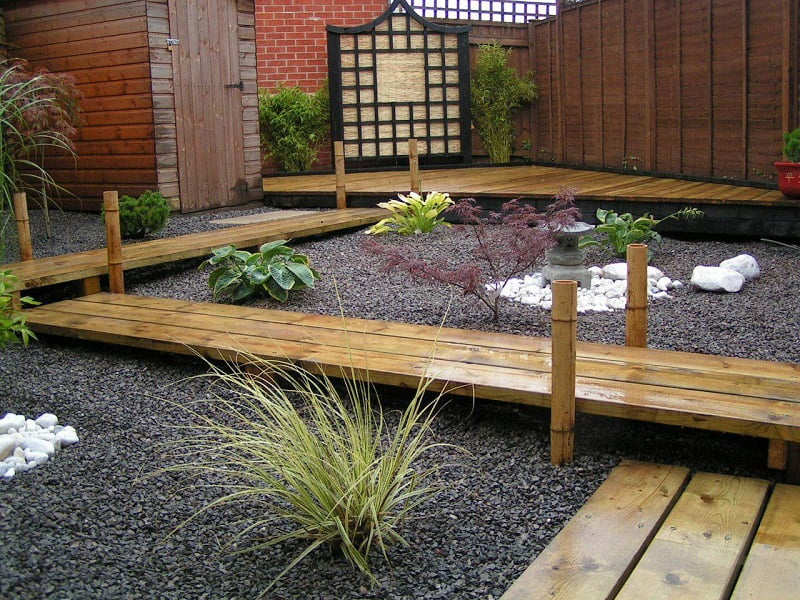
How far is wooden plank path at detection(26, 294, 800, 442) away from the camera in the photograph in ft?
9.45

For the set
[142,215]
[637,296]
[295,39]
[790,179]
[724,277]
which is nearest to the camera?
[637,296]

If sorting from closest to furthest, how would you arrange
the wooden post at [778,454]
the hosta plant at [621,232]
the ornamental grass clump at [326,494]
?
the ornamental grass clump at [326,494]
the wooden post at [778,454]
the hosta plant at [621,232]

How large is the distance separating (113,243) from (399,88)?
21.8ft

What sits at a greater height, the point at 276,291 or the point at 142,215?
the point at 142,215

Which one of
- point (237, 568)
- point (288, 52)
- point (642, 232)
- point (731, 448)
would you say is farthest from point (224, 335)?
point (288, 52)

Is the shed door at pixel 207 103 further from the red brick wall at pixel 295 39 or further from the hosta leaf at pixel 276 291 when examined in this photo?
the hosta leaf at pixel 276 291

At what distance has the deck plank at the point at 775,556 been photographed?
2109 mm

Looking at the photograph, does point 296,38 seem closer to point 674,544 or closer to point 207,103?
point 207,103

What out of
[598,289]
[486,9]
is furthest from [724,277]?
[486,9]

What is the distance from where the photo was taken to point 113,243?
531cm

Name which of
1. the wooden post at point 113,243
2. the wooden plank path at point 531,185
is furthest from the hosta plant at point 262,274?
the wooden plank path at point 531,185

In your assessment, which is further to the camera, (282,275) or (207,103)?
(207,103)

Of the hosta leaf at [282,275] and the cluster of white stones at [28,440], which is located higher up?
the hosta leaf at [282,275]

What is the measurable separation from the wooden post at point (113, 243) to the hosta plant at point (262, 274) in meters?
0.55
